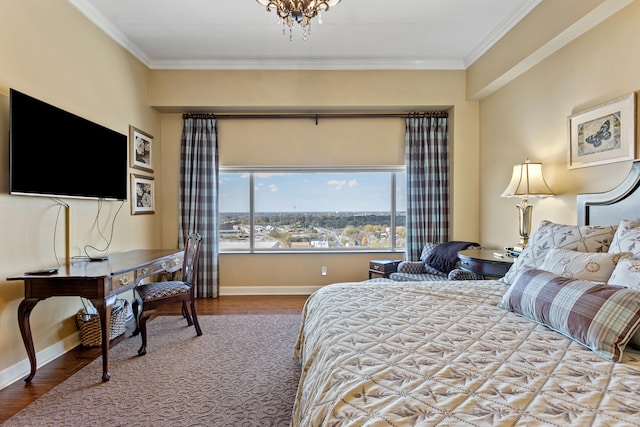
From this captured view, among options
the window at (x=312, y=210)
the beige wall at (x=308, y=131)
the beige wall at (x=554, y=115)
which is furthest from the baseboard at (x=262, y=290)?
the beige wall at (x=554, y=115)

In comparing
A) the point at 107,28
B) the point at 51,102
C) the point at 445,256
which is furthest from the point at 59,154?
the point at 445,256

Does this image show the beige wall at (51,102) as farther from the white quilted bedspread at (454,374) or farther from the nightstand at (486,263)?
the nightstand at (486,263)

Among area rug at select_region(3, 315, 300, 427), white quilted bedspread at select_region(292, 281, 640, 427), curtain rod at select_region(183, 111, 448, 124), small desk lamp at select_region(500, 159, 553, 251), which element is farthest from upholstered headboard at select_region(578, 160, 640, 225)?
area rug at select_region(3, 315, 300, 427)

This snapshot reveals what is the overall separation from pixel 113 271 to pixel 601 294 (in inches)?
111

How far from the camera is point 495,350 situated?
4.29ft

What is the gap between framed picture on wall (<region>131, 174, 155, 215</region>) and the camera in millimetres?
3941

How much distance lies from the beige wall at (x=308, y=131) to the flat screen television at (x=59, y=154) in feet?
4.06

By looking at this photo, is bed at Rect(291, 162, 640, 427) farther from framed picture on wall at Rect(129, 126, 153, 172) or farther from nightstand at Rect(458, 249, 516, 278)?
framed picture on wall at Rect(129, 126, 153, 172)

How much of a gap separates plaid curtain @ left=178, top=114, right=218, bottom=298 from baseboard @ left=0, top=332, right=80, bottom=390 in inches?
67.0

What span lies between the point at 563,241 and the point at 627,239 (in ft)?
1.07

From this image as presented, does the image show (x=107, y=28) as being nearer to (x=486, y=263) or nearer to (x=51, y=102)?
(x=51, y=102)

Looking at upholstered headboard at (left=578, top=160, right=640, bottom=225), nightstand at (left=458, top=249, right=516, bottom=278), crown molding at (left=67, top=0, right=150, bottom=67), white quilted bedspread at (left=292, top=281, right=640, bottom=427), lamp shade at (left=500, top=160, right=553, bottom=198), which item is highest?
crown molding at (left=67, top=0, right=150, bottom=67)

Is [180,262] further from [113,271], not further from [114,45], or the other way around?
[114,45]

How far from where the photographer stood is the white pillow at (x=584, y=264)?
167cm
